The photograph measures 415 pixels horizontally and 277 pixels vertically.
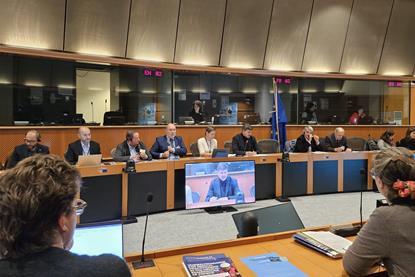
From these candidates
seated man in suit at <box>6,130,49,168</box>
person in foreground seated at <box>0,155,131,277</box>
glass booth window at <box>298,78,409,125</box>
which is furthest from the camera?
glass booth window at <box>298,78,409,125</box>

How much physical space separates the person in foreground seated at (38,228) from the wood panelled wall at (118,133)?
6246 millimetres

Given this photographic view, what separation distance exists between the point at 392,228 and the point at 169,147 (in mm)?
4815

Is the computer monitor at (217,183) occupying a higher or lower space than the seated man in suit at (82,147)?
lower

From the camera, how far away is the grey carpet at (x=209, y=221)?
13.8ft

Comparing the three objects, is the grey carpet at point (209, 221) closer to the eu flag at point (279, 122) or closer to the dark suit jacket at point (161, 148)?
the dark suit jacket at point (161, 148)

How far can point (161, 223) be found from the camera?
16.0 ft

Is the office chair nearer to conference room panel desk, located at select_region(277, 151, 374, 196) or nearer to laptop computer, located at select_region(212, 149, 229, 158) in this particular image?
conference room panel desk, located at select_region(277, 151, 374, 196)

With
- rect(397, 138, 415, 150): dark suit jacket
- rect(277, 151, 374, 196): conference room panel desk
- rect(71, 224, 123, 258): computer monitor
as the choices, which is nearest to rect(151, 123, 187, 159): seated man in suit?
rect(277, 151, 374, 196): conference room panel desk

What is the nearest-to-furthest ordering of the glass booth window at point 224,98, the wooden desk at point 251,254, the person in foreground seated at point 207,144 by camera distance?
the wooden desk at point 251,254 → the person in foreground seated at point 207,144 → the glass booth window at point 224,98

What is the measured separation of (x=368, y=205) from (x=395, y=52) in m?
6.26

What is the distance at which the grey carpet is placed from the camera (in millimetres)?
4219

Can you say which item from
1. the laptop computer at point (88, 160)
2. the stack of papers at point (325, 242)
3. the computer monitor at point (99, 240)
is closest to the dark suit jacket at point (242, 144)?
the laptop computer at point (88, 160)

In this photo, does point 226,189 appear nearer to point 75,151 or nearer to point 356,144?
point 75,151

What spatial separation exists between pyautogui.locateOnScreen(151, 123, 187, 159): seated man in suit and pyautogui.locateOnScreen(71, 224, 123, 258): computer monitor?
422cm
